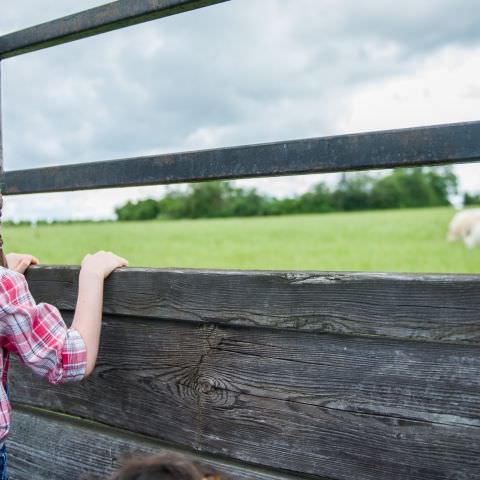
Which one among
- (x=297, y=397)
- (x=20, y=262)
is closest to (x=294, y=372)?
(x=297, y=397)

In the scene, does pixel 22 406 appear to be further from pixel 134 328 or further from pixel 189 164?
pixel 189 164

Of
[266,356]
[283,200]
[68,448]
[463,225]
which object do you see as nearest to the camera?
[266,356]

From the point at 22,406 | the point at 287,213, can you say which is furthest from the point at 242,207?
the point at 22,406

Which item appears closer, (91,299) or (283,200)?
(91,299)

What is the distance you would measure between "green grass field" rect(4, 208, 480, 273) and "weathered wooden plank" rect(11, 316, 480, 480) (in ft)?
25.5

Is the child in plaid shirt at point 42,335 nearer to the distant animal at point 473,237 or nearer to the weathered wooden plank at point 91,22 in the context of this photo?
the weathered wooden plank at point 91,22

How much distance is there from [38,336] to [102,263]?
385 mm

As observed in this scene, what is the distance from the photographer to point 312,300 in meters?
1.63

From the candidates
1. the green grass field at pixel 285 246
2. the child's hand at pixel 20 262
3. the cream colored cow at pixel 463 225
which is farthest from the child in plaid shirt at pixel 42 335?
the cream colored cow at pixel 463 225

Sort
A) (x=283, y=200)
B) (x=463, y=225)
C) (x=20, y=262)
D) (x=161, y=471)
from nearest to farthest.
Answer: (x=161, y=471)
(x=20, y=262)
(x=463, y=225)
(x=283, y=200)

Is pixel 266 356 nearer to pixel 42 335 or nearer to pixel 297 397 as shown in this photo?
pixel 297 397

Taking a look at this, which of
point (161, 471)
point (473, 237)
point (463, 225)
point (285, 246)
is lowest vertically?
point (161, 471)

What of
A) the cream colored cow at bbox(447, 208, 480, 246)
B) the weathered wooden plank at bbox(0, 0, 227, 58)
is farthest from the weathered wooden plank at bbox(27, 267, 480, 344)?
the cream colored cow at bbox(447, 208, 480, 246)

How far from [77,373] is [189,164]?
2.14ft
